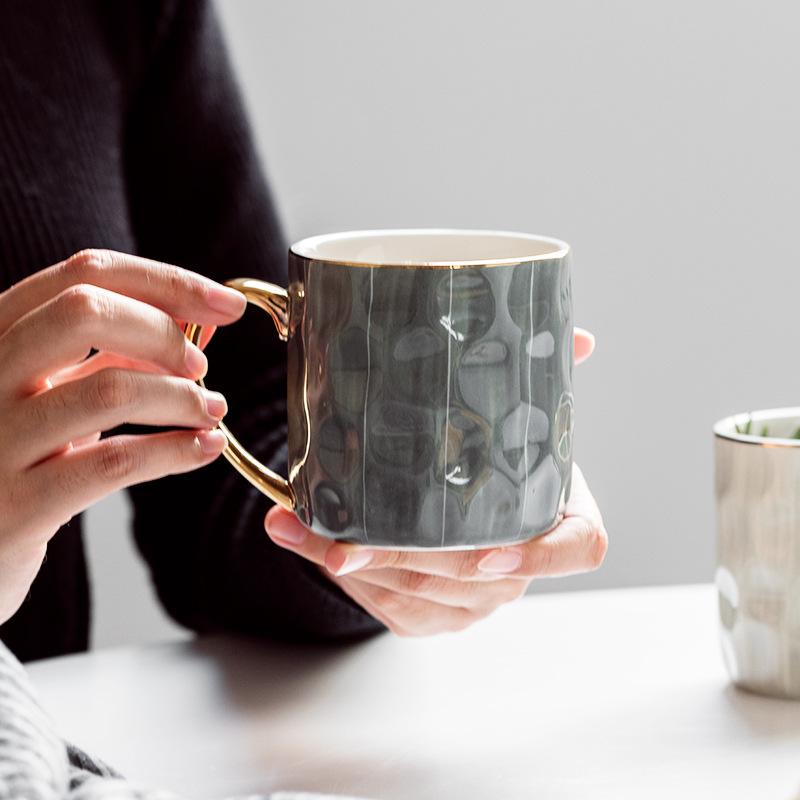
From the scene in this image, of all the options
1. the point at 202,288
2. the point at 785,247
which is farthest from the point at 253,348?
the point at 785,247

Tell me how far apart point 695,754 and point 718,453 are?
0.52ft

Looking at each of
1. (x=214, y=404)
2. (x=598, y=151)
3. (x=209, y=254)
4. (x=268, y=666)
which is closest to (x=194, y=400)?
(x=214, y=404)

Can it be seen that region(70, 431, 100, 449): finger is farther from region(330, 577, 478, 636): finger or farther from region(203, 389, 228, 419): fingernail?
region(330, 577, 478, 636): finger

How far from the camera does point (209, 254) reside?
959mm

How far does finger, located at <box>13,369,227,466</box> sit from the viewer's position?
1.51ft

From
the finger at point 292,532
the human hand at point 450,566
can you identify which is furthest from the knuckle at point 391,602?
the finger at point 292,532

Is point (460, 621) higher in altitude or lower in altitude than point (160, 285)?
lower

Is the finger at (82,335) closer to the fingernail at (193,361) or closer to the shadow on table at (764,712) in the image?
the fingernail at (193,361)

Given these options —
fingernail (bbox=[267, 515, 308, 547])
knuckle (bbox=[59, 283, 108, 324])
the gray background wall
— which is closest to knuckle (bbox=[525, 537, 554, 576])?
fingernail (bbox=[267, 515, 308, 547])

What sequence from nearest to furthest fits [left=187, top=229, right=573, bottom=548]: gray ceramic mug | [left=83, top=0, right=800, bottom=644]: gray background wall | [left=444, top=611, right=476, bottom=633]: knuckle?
[left=187, top=229, right=573, bottom=548]: gray ceramic mug < [left=444, top=611, right=476, bottom=633]: knuckle < [left=83, top=0, right=800, bottom=644]: gray background wall

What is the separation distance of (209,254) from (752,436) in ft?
1.72

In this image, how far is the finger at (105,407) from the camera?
46cm

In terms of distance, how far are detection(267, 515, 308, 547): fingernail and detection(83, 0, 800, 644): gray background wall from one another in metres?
1.01

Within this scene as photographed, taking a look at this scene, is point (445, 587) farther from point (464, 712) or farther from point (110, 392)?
point (110, 392)
